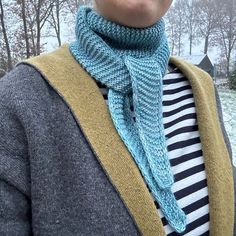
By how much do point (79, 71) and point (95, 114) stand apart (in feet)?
0.43

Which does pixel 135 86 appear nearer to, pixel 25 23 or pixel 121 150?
pixel 121 150

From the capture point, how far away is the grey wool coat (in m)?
0.78

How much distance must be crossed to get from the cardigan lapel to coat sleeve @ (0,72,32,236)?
0.42 feet

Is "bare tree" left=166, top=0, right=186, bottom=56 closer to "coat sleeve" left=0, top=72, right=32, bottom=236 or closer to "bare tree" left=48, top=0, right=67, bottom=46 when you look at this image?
"bare tree" left=48, top=0, right=67, bottom=46

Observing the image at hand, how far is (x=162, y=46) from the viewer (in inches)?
42.1

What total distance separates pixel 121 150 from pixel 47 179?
18 centimetres

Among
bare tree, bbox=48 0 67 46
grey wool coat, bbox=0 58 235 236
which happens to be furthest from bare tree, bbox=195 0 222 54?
grey wool coat, bbox=0 58 235 236

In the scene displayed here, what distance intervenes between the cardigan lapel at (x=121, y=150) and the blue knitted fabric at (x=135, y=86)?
A: 3 cm

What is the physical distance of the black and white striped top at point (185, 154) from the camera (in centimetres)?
96

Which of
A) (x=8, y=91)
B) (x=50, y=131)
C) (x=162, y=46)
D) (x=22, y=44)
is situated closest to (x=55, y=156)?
(x=50, y=131)

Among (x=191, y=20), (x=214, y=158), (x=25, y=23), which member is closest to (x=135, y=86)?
(x=214, y=158)

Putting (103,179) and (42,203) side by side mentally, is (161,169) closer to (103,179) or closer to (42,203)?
(103,179)

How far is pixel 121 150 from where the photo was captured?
86 cm

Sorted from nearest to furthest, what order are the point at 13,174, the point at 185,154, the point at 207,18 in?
the point at 13,174
the point at 185,154
the point at 207,18
